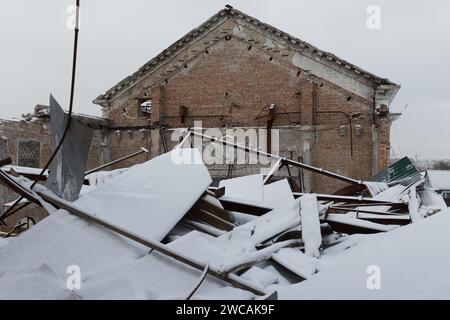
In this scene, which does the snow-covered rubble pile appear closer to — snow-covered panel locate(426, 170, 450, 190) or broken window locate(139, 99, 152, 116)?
broken window locate(139, 99, 152, 116)

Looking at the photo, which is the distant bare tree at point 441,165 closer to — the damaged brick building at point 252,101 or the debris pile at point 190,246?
the damaged brick building at point 252,101

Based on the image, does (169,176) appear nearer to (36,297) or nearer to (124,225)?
(124,225)

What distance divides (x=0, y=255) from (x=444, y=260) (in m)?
2.62

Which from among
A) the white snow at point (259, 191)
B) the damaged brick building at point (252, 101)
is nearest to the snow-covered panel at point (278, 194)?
the white snow at point (259, 191)

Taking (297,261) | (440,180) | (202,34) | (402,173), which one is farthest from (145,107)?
(297,261)

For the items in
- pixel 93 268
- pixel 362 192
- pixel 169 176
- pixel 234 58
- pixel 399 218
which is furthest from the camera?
pixel 234 58

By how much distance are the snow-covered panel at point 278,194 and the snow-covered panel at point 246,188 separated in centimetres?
9

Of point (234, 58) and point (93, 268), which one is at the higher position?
point (234, 58)

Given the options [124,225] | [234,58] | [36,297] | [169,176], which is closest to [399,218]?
[169,176]

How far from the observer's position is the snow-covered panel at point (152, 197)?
302 centimetres

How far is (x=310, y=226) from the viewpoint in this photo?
314cm

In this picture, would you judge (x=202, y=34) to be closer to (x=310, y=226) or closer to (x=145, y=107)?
(x=145, y=107)

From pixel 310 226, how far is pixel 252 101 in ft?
36.3

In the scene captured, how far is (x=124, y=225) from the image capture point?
2947mm
